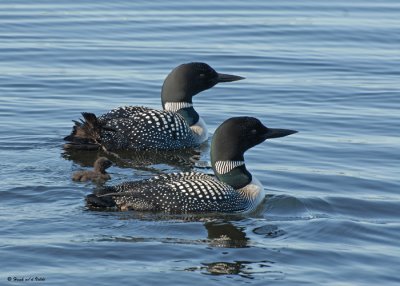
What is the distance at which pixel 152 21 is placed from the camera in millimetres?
18047

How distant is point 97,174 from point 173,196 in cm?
112

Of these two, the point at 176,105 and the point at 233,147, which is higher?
the point at 176,105

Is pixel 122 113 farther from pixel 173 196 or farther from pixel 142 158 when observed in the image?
pixel 173 196

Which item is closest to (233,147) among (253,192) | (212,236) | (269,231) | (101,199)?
(253,192)

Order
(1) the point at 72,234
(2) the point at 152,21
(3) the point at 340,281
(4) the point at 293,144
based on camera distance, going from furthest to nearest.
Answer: (2) the point at 152,21 → (4) the point at 293,144 → (1) the point at 72,234 → (3) the point at 340,281

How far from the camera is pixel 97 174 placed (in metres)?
10.3

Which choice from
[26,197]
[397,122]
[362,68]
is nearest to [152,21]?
[362,68]

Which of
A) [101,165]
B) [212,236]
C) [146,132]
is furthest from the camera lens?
[146,132]

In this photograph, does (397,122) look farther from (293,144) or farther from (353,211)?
(353,211)

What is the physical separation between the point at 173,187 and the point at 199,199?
0.23m

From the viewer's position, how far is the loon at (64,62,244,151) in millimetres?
11648

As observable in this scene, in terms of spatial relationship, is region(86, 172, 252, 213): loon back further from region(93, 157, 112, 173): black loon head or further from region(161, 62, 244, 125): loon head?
region(161, 62, 244, 125): loon head

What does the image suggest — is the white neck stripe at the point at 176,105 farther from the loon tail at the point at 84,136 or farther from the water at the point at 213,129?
the loon tail at the point at 84,136

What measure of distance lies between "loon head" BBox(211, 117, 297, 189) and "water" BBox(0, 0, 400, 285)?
0.35m
